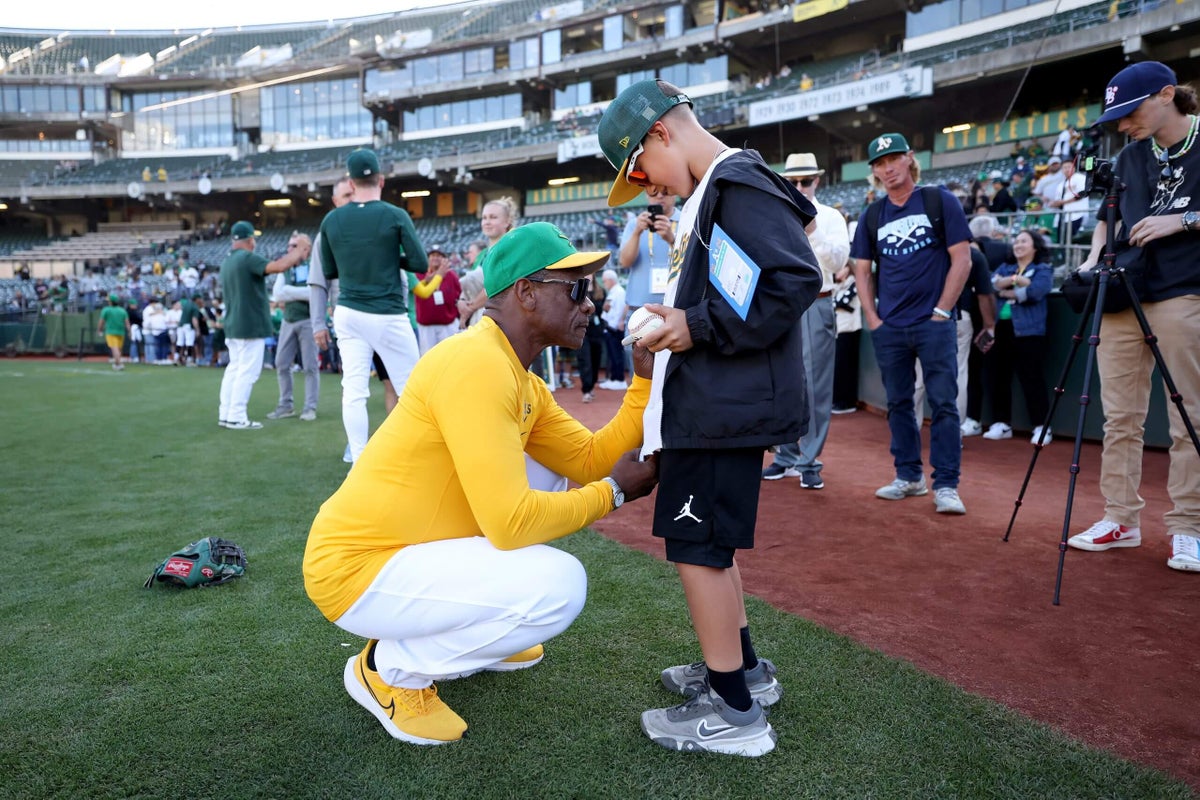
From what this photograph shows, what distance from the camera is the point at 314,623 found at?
295 centimetres

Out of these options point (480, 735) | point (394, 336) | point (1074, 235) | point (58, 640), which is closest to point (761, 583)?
point (480, 735)

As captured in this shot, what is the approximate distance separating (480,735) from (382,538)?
0.63 meters

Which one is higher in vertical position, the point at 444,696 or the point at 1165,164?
the point at 1165,164

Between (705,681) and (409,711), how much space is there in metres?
0.88

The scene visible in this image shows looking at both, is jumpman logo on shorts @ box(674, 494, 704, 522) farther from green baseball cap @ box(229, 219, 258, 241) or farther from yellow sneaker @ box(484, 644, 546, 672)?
green baseball cap @ box(229, 219, 258, 241)

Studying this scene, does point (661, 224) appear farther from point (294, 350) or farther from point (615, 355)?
point (615, 355)

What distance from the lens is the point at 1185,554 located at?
3502mm

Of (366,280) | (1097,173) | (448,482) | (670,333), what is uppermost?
(1097,173)

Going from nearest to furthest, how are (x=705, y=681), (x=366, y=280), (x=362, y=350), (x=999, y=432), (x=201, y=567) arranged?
1. (x=705, y=681)
2. (x=201, y=567)
3. (x=366, y=280)
4. (x=362, y=350)
5. (x=999, y=432)

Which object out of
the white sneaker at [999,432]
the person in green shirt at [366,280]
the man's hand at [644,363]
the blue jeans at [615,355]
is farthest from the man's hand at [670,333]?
the blue jeans at [615,355]

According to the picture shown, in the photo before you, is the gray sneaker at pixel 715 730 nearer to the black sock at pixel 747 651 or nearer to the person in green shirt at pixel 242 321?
the black sock at pixel 747 651

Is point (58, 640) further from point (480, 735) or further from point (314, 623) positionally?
point (480, 735)

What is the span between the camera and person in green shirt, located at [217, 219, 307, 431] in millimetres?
8047

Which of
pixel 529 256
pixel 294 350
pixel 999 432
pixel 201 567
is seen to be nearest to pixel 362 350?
pixel 201 567
